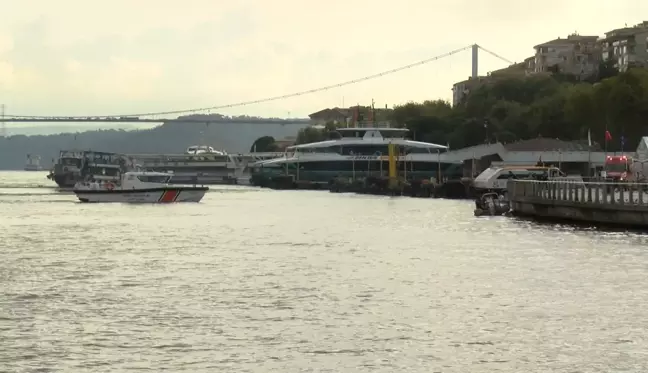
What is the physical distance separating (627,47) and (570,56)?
18987 mm

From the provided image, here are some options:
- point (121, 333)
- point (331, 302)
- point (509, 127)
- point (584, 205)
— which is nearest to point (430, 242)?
point (584, 205)

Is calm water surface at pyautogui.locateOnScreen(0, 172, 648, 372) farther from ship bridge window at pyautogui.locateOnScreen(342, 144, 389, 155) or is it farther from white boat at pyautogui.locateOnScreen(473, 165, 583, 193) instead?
ship bridge window at pyautogui.locateOnScreen(342, 144, 389, 155)

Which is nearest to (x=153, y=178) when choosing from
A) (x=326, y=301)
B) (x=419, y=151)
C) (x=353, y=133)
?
(x=419, y=151)

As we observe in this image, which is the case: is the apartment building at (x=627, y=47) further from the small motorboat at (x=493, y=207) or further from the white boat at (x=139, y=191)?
the small motorboat at (x=493, y=207)

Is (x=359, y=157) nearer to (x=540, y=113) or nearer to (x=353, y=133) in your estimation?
(x=353, y=133)

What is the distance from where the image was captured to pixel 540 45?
579ft

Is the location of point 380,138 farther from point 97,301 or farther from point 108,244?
point 97,301

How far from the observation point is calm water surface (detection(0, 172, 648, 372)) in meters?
20.7

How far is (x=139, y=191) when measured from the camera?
83.1 metres

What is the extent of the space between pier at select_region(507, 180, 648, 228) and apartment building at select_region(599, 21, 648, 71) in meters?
90.0

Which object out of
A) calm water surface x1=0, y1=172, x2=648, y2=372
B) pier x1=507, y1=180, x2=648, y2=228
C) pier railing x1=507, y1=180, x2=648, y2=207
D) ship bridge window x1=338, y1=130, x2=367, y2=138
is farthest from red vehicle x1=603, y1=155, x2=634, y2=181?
ship bridge window x1=338, y1=130, x2=367, y2=138

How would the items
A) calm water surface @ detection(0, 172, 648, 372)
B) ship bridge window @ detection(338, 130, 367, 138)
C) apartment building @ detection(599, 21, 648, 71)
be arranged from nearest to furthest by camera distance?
calm water surface @ detection(0, 172, 648, 372), ship bridge window @ detection(338, 130, 367, 138), apartment building @ detection(599, 21, 648, 71)

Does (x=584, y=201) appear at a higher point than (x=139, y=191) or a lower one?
higher

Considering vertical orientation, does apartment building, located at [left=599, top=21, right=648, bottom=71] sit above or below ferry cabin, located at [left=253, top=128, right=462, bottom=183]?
above
